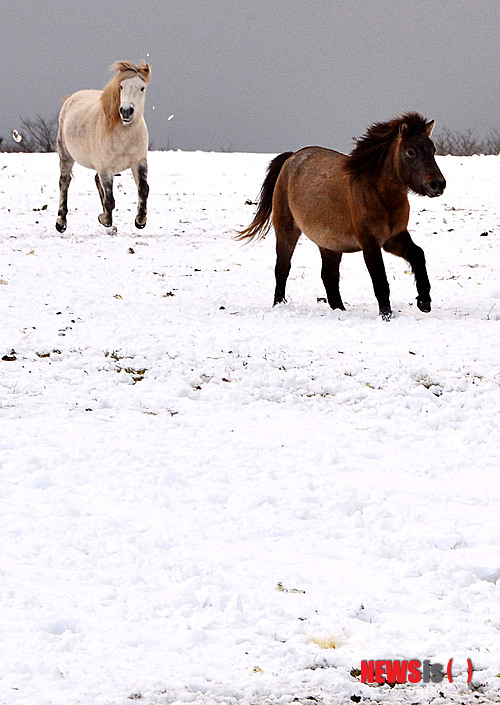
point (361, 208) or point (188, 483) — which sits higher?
point (361, 208)

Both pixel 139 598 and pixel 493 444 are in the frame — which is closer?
pixel 139 598

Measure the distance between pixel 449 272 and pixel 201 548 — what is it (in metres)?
7.42

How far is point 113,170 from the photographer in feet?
41.9

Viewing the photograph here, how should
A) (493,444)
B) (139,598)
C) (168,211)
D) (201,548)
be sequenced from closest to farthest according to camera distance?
(139,598) → (201,548) → (493,444) → (168,211)

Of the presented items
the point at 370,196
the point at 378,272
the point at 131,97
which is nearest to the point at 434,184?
the point at 370,196

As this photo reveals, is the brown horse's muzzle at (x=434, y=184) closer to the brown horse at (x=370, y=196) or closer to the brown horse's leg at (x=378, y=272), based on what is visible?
the brown horse at (x=370, y=196)

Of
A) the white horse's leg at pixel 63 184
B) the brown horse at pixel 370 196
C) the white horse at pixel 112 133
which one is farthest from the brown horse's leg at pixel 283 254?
the white horse's leg at pixel 63 184

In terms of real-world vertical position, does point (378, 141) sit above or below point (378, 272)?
above

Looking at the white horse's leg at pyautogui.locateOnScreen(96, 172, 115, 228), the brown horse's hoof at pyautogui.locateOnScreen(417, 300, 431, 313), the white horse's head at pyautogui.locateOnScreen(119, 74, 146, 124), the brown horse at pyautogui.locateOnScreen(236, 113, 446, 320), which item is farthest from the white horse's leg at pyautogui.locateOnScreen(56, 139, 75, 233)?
the brown horse's hoof at pyautogui.locateOnScreen(417, 300, 431, 313)

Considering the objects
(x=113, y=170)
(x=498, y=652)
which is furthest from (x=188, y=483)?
(x=113, y=170)

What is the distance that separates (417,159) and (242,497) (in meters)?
4.51

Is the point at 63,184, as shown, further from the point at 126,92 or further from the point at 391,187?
the point at 391,187

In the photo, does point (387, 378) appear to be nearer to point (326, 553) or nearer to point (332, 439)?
point (332, 439)

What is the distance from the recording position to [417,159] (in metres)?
7.59
